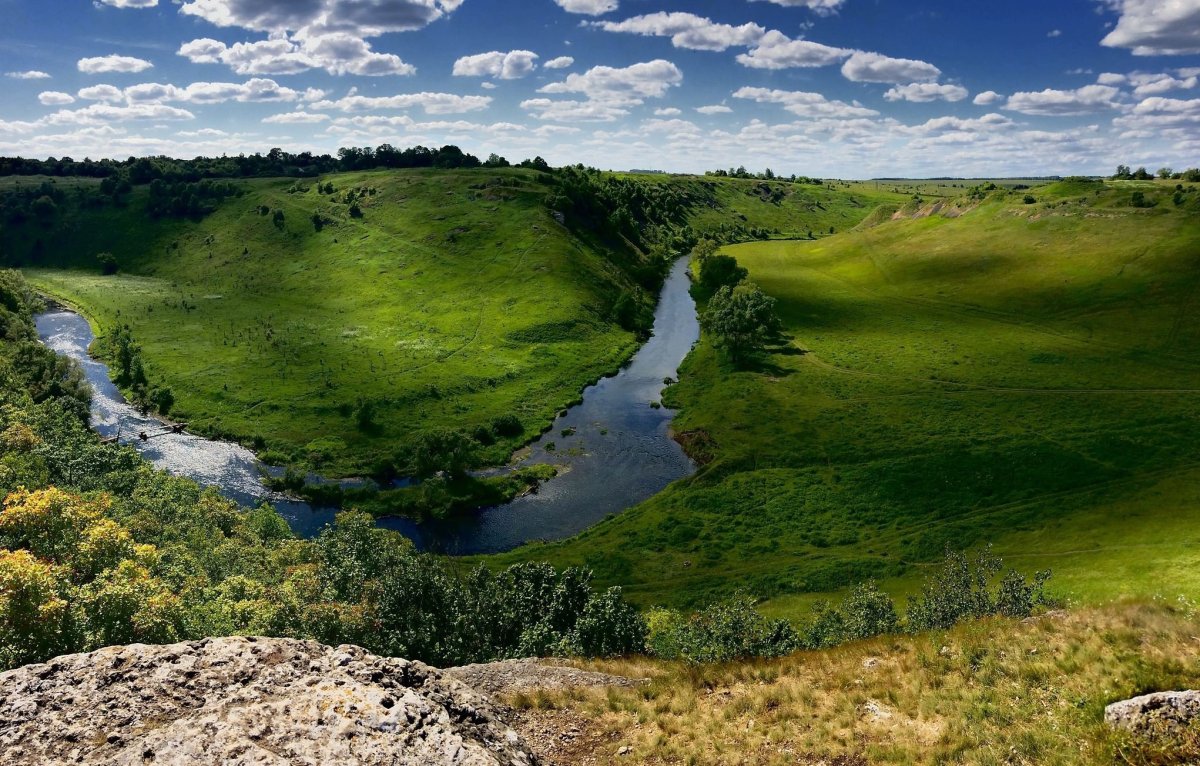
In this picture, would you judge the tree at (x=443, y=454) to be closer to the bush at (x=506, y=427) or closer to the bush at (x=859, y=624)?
the bush at (x=506, y=427)

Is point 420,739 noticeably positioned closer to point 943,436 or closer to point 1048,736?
point 1048,736

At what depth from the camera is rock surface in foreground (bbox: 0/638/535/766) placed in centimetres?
1214

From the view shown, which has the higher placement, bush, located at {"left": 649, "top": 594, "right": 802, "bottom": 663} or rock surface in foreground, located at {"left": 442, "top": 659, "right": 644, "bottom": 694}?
rock surface in foreground, located at {"left": 442, "top": 659, "right": 644, "bottom": 694}

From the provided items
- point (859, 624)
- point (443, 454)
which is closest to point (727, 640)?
point (859, 624)

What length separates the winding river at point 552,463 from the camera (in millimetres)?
75500

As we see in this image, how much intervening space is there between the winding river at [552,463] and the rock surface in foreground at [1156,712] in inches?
2402

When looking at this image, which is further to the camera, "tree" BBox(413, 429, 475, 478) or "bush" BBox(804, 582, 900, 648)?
"tree" BBox(413, 429, 475, 478)

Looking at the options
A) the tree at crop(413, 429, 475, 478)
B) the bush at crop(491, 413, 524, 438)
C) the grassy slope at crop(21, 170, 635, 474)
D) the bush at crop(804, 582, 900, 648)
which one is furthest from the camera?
the grassy slope at crop(21, 170, 635, 474)

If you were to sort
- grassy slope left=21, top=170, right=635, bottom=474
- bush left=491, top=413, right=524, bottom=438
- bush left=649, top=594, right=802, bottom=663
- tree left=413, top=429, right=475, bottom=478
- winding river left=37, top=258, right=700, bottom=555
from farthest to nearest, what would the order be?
grassy slope left=21, top=170, right=635, bottom=474, bush left=491, top=413, right=524, bottom=438, tree left=413, top=429, right=475, bottom=478, winding river left=37, top=258, right=700, bottom=555, bush left=649, top=594, right=802, bottom=663

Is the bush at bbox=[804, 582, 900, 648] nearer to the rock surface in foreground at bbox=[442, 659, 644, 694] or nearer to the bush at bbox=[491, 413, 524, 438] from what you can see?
the rock surface in foreground at bbox=[442, 659, 644, 694]

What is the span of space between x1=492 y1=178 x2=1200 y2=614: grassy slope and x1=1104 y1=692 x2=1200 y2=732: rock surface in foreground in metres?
42.8

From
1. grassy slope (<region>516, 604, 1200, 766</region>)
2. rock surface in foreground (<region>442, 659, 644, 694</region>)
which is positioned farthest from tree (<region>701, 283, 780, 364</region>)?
rock surface in foreground (<region>442, 659, 644, 694</region>)

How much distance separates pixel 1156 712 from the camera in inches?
576

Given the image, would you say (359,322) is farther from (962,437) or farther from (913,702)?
(913,702)
